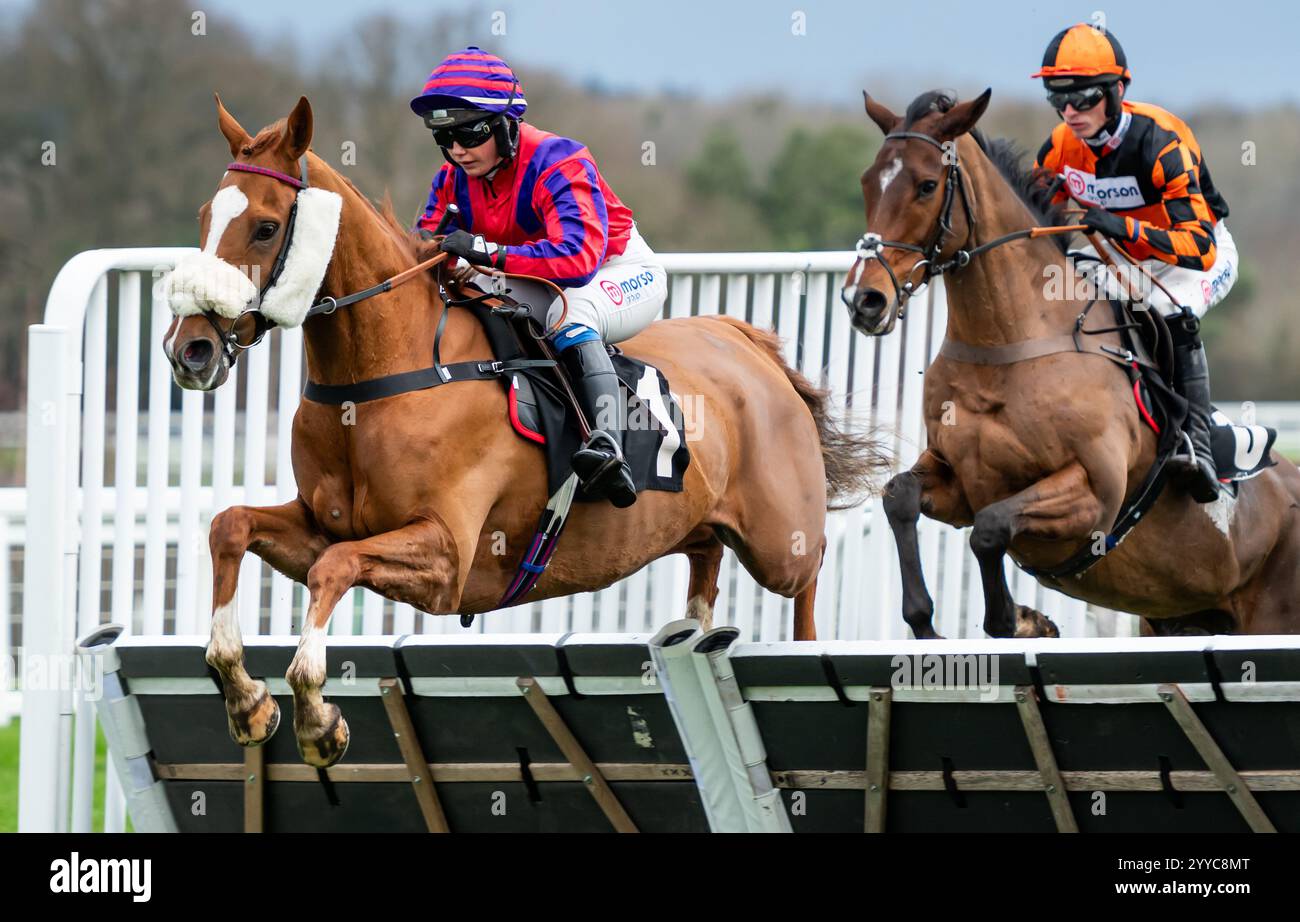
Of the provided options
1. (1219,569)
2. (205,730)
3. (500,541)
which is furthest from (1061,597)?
(205,730)

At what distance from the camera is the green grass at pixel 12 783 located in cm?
702

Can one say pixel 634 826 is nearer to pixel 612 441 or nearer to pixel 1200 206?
pixel 612 441

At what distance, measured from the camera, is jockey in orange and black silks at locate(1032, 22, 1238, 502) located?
19.0 feet

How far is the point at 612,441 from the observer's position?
482 centimetres

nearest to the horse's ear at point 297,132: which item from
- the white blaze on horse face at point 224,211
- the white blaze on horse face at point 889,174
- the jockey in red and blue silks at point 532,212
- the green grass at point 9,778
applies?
the white blaze on horse face at point 224,211

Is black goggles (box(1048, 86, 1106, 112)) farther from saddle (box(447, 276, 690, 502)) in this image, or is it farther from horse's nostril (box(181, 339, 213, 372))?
horse's nostril (box(181, 339, 213, 372))

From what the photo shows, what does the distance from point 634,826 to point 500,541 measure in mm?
925

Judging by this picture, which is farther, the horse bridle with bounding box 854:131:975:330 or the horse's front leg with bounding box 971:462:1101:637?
the horse's front leg with bounding box 971:462:1101:637

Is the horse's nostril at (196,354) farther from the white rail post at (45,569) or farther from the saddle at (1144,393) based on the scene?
the saddle at (1144,393)

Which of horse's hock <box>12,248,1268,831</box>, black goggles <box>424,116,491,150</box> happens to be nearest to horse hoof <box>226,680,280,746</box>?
horse's hock <box>12,248,1268,831</box>

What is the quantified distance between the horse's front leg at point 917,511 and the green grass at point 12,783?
10.1ft

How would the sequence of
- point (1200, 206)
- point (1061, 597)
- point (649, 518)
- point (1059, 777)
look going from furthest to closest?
point (1061, 597) < point (1200, 206) < point (649, 518) < point (1059, 777)

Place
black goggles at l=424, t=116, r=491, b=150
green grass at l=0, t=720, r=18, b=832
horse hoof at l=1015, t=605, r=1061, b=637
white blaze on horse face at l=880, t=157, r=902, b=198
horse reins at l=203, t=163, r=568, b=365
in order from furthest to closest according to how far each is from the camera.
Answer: green grass at l=0, t=720, r=18, b=832
horse hoof at l=1015, t=605, r=1061, b=637
white blaze on horse face at l=880, t=157, r=902, b=198
black goggles at l=424, t=116, r=491, b=150
horse reins at l=203, t=163, r=568, b=365

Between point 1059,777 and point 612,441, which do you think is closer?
point 1059,777
